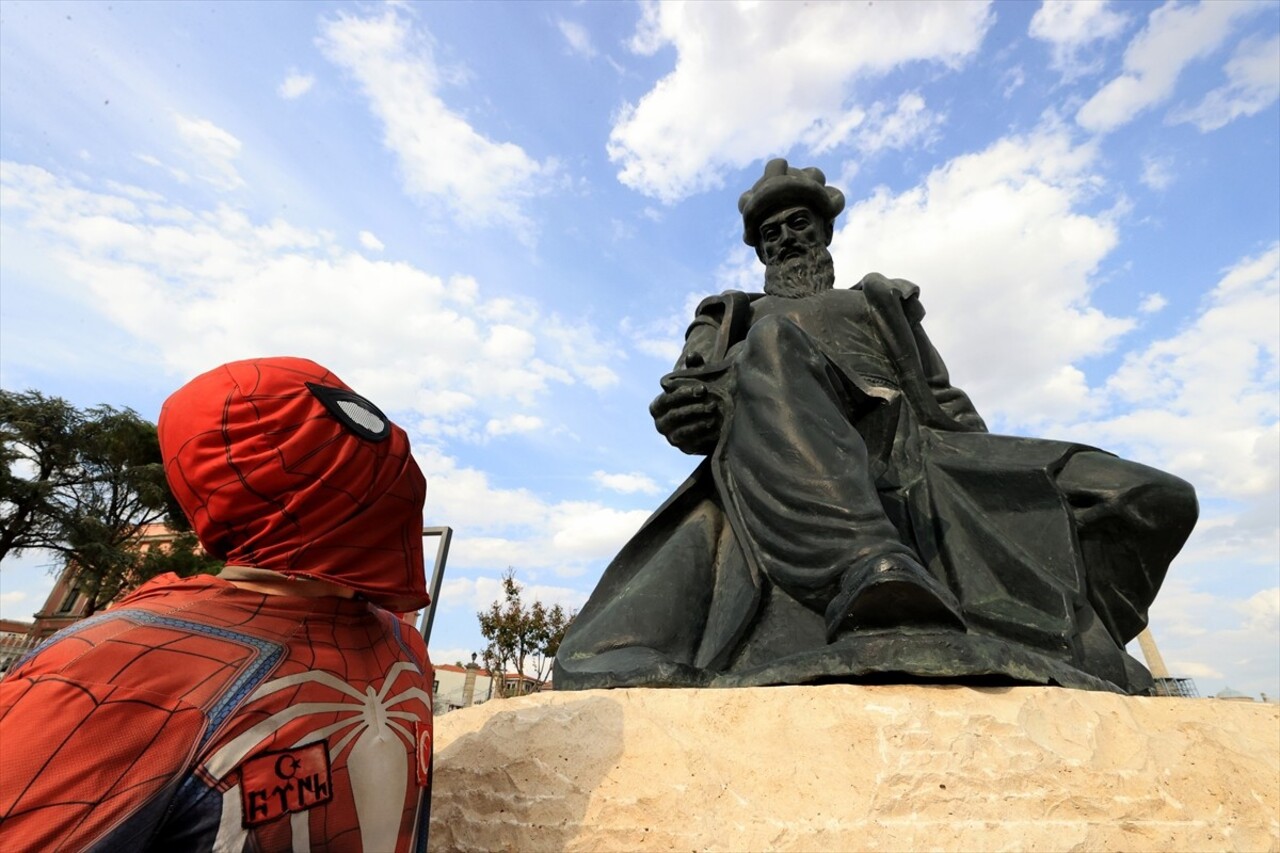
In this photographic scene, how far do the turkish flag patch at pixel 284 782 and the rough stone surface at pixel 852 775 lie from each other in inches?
29.4

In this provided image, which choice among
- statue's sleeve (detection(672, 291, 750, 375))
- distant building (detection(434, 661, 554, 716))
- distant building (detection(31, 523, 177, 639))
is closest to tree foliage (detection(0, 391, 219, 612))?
distant building (detection(31, 523, 177, 639))

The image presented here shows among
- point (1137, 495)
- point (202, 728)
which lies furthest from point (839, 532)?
point (202, 728)

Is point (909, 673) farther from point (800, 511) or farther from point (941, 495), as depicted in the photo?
point (941, 495)

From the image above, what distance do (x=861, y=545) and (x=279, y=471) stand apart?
4.87ft

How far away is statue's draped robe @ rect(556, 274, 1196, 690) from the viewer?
2.12 m

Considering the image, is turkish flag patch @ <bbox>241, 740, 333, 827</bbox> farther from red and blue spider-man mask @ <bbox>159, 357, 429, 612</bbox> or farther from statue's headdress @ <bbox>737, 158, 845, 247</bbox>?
statue's headdress @ <bbox>737, 158, 845, 247</bbox>

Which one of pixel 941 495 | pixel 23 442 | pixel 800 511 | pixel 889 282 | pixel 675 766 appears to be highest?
pixel 23 442

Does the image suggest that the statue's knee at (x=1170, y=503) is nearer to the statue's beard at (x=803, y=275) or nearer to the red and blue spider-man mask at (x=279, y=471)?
the statue's beard at (x=803, y=275)

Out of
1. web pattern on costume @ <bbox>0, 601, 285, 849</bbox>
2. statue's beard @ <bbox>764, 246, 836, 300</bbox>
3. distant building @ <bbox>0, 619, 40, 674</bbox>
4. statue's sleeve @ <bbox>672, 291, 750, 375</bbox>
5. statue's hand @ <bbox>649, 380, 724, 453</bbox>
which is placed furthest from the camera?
distant building @ <bbox>0, 619, 40, 674</bbox>

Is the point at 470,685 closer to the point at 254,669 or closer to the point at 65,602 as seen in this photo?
the point at 65,602

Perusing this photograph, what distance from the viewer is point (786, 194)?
352 cm

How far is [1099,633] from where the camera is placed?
2391 mm

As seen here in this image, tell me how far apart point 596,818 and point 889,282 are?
2554mm

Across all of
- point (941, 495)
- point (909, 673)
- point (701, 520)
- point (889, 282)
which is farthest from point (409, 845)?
point (889, 282)
